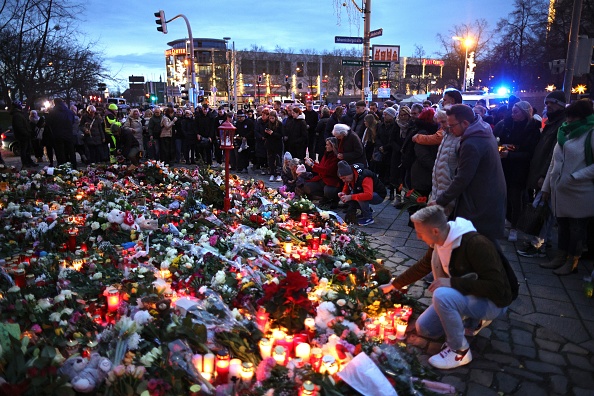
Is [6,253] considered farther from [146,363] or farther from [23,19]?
[23,19]

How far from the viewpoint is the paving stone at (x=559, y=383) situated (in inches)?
121

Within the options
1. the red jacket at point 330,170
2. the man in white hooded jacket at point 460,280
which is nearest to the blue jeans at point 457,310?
the man in white hooded jacket at point 460,280

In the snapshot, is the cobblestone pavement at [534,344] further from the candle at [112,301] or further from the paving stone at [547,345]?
the candle at [112,301]

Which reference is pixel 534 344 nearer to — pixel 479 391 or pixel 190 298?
pixel 479 391

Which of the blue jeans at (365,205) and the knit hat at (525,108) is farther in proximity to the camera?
the blue jeans at (365,205)

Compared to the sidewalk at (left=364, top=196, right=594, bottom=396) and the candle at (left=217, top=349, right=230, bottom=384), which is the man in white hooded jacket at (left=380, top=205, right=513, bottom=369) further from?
the candle at (left=217, top=349, right=230, bottom=384)

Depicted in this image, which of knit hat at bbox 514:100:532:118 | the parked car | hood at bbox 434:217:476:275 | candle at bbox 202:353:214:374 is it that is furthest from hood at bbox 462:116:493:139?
the parked car

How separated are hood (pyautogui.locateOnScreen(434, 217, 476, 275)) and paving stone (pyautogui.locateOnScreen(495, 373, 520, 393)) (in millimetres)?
813

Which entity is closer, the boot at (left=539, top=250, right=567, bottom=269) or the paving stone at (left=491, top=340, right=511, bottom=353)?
the paving stone at (left=491, top=340, right=511, bottom=353)

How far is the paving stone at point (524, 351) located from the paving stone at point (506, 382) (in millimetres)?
369

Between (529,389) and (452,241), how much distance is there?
1.13 meters

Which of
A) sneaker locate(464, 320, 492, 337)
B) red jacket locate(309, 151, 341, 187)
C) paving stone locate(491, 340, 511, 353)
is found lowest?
paving stone locate(491, 340, 511, 353)

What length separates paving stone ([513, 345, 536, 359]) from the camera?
3492mm

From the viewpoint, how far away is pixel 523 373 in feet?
10.7
